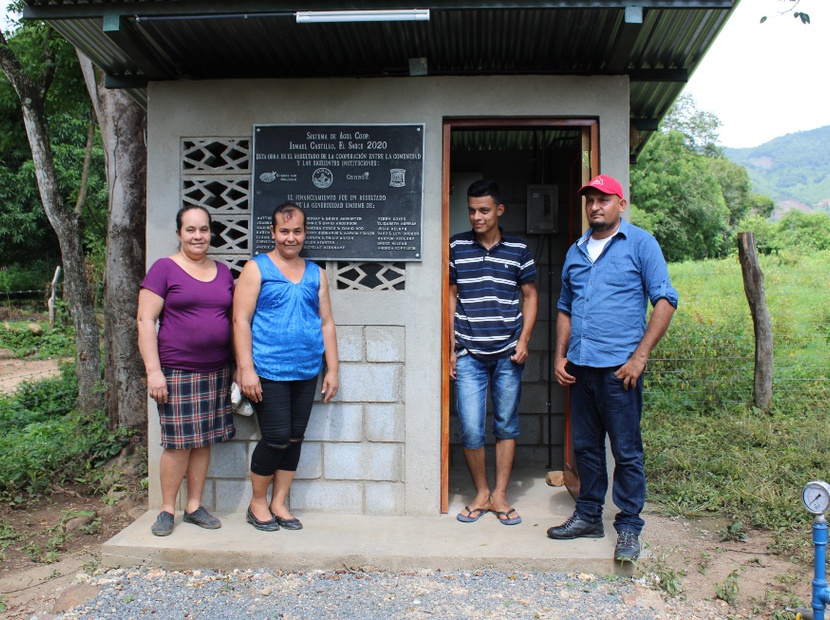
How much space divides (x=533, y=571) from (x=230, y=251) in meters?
2.69

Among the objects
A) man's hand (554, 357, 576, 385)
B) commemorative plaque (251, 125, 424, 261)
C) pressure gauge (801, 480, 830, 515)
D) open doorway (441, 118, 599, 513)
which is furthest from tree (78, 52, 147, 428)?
pressure gauge (801, 480, 830, 515)

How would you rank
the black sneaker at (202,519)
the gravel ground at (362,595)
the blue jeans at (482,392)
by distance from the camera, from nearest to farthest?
the gravel ground at (362,595)
the black sneaker at (202,519)
the blue jeans at (482,392)

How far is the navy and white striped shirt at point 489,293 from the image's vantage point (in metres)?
4.49

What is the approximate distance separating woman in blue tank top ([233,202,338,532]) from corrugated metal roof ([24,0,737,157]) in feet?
3.27

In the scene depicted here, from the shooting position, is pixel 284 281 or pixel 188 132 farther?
pixel 188 132

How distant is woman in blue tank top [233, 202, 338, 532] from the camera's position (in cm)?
421

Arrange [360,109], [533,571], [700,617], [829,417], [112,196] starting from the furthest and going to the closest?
[829,417], [112,196], [360,109], [533,571], [700,617]

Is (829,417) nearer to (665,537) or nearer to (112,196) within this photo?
(665,537)

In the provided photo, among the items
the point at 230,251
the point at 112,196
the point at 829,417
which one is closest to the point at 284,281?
the point at 230,251

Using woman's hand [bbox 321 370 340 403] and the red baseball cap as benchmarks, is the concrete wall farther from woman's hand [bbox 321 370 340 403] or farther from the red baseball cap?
the red baseball cap

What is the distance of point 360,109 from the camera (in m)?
4.64

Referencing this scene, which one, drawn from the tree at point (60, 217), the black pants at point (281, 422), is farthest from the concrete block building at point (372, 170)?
the tree at point (60, 217)

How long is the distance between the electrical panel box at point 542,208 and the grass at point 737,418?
7.13 ft

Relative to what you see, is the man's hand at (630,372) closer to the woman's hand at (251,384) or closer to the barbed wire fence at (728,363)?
the woman's hand at (251,384)
